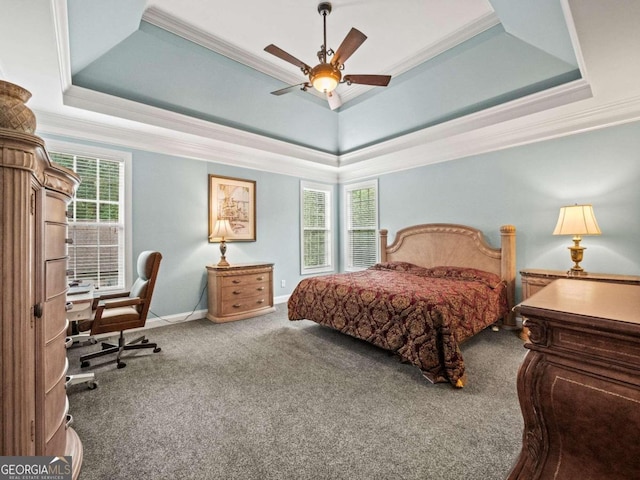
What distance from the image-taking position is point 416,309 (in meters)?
2.62

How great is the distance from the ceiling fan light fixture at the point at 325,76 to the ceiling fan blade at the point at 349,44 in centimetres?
11

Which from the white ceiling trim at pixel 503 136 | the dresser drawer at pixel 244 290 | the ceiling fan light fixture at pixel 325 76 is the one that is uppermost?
the ceiling fan light fixture at pixel 325 76

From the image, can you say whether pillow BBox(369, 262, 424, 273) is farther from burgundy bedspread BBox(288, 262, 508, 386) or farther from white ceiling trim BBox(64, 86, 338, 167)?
white ceiling trim BBox(64, 86, 338, 167)

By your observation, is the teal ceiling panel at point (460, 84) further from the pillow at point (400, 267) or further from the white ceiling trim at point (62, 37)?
the white ceiling trim at point (62, 37)

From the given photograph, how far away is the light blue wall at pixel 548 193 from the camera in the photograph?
10.6 ft

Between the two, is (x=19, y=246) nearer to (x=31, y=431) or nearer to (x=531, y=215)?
(x=31, y=431)

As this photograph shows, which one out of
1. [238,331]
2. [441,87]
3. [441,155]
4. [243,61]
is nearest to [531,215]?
[441,155]

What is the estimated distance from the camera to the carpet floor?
1.57 meters

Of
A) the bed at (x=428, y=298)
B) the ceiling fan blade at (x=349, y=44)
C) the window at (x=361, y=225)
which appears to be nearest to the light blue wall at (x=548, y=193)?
the bed at (x=428, y=298)

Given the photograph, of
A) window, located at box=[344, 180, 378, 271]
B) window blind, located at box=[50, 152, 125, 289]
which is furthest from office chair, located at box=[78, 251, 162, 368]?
window, located at box=[344, 180, 378, 271]

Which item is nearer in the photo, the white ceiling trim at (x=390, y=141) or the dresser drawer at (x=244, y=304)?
the white ceiling trim at (x=390, y=141)

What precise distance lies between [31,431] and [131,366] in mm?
1857

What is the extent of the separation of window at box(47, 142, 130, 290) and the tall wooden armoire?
2.71m

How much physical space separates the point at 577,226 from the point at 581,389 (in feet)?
9.04
